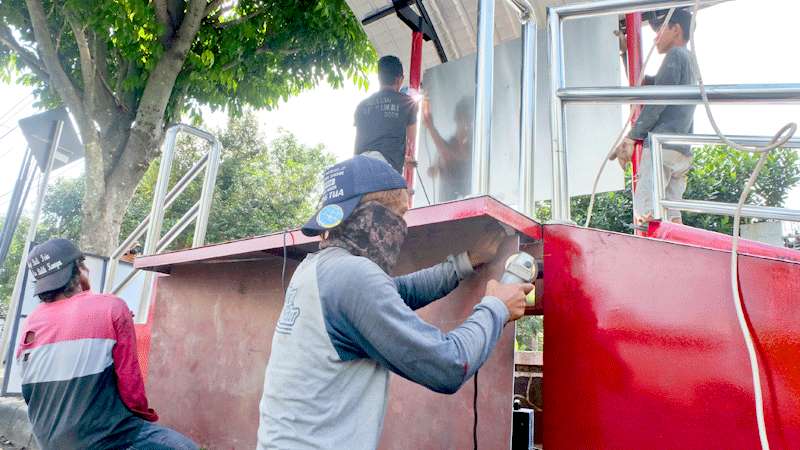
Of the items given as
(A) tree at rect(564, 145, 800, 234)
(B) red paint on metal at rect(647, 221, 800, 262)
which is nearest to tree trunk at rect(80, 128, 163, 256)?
(B) red paint on metal at rect(647, 221, 800, 262)

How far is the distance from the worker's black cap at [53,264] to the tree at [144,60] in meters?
3.61

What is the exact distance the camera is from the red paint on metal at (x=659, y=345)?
1.35 meters

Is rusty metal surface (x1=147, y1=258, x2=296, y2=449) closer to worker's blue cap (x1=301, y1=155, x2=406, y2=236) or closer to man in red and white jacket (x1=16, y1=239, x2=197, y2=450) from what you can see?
man in red and white jacket (x1=16, y1=239, x2=197, y2=450)

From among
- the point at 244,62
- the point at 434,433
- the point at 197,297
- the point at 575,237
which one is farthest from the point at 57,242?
the point at 244,62

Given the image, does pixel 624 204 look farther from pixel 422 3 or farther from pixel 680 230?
pixel 680 230

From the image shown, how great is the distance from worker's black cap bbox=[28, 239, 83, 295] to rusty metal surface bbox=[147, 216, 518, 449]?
1.85 ft

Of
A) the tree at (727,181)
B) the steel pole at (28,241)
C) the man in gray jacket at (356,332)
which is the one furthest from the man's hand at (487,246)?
the tree at (727,181)

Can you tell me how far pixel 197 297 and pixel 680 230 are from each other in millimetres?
2590

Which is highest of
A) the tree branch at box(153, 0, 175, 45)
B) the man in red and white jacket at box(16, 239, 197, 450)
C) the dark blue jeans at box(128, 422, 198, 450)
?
the tree branch at box(153, 0, 175, 45)

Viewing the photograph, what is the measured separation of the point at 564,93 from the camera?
185 cm

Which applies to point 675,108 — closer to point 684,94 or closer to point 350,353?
point 684,94

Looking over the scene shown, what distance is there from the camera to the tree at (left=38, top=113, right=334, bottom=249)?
1948cm

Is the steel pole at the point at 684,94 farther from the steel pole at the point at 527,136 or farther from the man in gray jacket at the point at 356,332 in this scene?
the man in gray jacket at the point at 356,332

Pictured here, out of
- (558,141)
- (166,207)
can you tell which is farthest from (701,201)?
(166,207)
